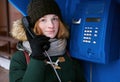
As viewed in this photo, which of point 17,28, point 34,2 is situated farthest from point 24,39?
point 34,2

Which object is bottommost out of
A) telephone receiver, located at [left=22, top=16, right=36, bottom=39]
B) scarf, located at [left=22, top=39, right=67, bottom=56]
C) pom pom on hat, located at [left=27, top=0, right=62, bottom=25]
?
scarf, located at [left=22, top=39, right=67, bottom=56]

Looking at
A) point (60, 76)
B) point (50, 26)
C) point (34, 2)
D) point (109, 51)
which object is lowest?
point (60, 76)

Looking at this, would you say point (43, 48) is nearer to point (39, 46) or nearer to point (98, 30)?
point (39, 46)

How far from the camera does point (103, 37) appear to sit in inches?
43.5

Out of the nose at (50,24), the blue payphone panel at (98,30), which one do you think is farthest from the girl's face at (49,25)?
the blue payphone panel at (98,30)

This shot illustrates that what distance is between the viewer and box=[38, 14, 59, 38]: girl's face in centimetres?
123

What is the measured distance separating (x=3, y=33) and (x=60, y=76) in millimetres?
2043

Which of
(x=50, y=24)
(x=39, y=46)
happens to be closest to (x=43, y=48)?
(x=39, y=46)

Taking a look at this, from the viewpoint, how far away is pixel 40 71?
1.19 meters

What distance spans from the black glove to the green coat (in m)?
0.04

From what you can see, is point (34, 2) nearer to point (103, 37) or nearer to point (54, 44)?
point (54, 44)

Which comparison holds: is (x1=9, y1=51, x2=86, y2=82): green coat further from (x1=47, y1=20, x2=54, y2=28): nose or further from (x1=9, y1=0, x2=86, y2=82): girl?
(x1=47, y1=20, x2=54, y2=28): nose

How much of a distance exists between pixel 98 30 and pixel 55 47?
242mm

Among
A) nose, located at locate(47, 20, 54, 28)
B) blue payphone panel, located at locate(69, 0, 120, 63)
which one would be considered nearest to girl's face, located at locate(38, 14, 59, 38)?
nose, located at locate(47, 20, 54, 28)
